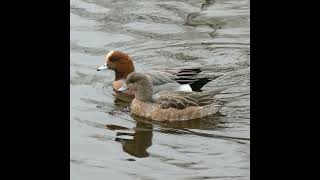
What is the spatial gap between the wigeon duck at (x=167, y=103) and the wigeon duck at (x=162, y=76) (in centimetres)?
36

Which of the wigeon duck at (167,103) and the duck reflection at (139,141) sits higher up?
the wigeon duck at (167,103)

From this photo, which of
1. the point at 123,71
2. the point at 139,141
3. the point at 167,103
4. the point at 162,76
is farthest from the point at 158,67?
the point at 139,141

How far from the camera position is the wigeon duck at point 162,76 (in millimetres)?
8867

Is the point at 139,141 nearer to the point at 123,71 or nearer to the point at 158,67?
the point at 123,71

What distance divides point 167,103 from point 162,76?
829 mm

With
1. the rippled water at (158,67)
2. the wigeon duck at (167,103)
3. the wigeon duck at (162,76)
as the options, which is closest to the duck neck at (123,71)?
the wigeon duck at (162,76)

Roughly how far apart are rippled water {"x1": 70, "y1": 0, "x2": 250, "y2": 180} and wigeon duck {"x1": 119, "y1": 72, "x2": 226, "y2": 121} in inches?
4.5

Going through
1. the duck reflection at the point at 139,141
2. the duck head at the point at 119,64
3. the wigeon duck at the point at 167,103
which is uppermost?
the duck head at the point at 119,64

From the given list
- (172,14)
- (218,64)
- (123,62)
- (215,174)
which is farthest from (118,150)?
(172,14)

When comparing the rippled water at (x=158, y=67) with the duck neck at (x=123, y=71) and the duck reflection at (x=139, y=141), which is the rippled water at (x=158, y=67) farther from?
the duck neck at (x=123, y=71)

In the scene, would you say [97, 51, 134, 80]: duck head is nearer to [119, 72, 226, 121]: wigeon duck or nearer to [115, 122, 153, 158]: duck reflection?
[119, 72, 226, 121]: wigeon duck
